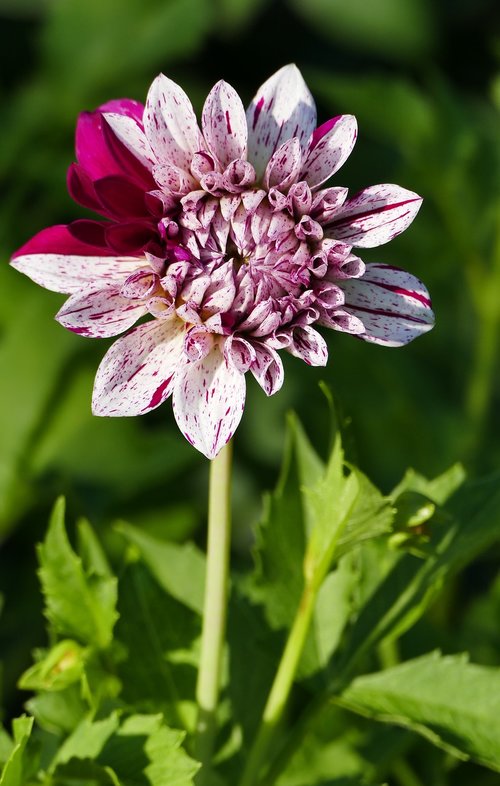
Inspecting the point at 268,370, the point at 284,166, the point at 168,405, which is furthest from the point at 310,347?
the point at 168,405

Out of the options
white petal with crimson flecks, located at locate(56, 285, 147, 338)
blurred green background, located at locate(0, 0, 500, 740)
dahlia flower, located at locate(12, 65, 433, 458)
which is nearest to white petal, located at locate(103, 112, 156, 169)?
dahlia flower, located at locate(12, 65, 433, 458)

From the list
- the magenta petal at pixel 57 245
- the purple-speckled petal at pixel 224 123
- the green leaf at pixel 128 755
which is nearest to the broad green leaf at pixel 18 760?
the green leaf at pixel 128 755

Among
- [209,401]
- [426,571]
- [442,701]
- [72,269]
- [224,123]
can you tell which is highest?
[224,123]

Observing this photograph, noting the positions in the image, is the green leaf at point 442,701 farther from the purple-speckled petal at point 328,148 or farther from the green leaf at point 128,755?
the purple-speckled petal at point 328,148

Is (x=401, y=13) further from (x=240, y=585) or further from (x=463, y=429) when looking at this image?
(x=240, y=585)

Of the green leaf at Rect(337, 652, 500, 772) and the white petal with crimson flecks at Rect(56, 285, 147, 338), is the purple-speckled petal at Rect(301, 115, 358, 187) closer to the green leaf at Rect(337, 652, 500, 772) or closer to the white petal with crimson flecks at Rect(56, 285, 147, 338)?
the white petal with crimson flecks at Rect(56, 285, 147, 338)

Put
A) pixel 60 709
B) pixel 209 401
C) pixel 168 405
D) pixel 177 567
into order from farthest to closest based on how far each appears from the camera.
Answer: pixel 168 405 → pixel 177 567 → pixel 60 709 → pixel 209 401

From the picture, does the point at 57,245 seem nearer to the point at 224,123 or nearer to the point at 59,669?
the point at 224,123
